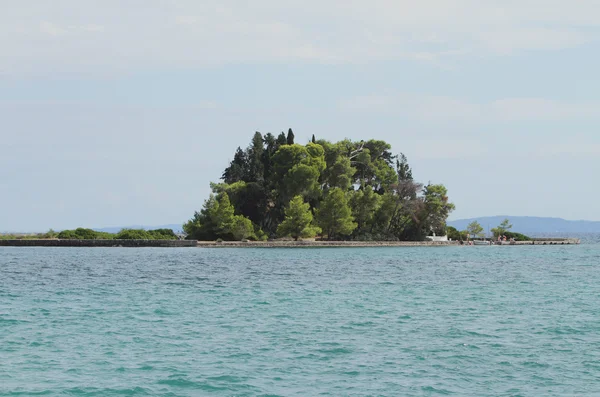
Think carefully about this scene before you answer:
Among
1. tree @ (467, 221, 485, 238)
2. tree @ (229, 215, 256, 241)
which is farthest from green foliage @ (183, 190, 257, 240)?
tree @ (467, 221, 485, 238)

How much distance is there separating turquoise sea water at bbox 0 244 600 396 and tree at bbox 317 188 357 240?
170 ft

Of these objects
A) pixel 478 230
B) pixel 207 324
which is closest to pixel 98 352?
Result: pixel 207 324

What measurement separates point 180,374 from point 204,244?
7581cm

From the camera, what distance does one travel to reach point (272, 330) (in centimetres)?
2391

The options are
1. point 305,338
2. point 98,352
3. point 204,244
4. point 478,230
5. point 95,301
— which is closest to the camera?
point 98,352

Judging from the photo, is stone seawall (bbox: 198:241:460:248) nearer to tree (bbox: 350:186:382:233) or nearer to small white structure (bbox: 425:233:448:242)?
tree (bbox: 350:186:382:233)

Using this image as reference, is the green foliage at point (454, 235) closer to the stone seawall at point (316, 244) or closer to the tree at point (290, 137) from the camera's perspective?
the stone seawall at point (316, 244)

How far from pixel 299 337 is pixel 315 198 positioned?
7822 cm

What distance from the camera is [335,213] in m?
95.9

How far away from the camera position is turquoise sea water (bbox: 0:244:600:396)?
16.7m

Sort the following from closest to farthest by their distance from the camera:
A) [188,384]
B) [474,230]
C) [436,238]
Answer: [188,384] < [436,238] < [474,230]

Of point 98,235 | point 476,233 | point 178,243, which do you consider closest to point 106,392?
point 178,243

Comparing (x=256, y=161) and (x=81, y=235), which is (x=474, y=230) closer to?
(x=256, y=161)

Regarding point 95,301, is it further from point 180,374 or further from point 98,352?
point 180,374
